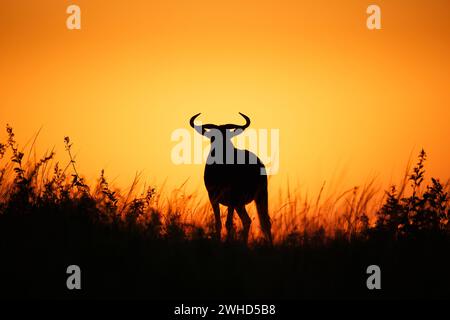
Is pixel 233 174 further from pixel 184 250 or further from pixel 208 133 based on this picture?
pixel 184 250

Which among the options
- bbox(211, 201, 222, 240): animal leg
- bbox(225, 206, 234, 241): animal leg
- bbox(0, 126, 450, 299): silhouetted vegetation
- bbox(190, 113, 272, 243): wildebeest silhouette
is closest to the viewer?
bbox(0, 126, 450, 299): silhouetted vegetation

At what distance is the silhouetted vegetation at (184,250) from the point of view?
6.36 metres

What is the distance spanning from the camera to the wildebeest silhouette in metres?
11.8

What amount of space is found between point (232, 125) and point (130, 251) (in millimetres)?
5909

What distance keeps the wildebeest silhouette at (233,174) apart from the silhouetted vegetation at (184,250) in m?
3.28

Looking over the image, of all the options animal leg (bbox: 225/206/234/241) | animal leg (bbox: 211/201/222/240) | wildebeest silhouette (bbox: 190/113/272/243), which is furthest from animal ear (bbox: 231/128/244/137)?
animal leg (bbox: 211/201/222/240)

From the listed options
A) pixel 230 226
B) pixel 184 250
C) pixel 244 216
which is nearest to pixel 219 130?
pixel 244 216

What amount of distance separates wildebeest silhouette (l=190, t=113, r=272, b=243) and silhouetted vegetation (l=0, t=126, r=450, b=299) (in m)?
3.28

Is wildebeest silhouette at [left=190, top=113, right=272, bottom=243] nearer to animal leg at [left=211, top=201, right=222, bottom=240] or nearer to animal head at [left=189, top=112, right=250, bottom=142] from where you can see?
animal head at [left=189, top=112, right=250, bottom=142]

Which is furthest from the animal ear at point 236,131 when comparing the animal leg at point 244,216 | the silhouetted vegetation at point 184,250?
the silhouetted vegetation at point 184,250

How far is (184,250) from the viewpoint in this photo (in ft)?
23.2

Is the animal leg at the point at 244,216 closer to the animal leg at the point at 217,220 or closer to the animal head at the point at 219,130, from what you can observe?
the animal leg at the point at 217,220

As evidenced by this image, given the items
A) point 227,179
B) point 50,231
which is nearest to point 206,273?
point 50,231

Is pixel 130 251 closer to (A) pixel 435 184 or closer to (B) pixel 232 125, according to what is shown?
(A) pixel 435 184
